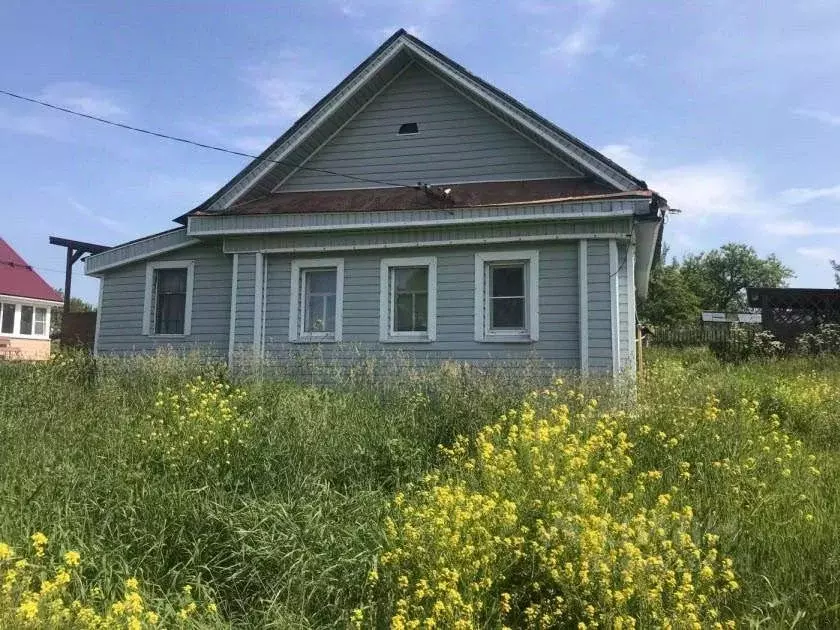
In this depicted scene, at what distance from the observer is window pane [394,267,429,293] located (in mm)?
11078

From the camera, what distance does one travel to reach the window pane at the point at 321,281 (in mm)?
11648

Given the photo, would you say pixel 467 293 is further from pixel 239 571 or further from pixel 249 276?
pixel 239 571

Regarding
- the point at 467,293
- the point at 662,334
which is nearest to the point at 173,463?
the point at 467,293

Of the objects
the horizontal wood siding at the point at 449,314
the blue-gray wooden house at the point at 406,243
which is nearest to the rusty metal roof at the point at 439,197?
the blue-gray wooden house at the point at 406,243

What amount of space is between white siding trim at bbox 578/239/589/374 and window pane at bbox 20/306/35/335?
103ft

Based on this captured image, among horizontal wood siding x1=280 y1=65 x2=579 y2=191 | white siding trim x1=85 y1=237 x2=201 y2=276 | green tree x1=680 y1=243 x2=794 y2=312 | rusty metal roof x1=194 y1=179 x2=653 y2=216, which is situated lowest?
white siding trim x1=85 y1=237 x2=201 y2=276

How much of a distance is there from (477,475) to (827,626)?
7.96 feet

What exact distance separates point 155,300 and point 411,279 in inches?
216

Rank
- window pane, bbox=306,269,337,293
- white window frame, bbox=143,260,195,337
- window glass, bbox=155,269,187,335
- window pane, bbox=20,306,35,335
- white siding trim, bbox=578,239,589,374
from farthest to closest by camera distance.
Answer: window pane, bbox=20,306,35,335
window glass, bbox=155,269,187,335
white window frame, bbox=143,260,195,337
window pane, bbox=306,269,337,293
white siding trim, bbox=578,239,589,374

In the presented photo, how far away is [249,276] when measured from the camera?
458 inches

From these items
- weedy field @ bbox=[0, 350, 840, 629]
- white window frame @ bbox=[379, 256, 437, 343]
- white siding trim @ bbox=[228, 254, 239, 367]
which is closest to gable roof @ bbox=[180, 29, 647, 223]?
white siding trim @ bbox=[228, 254, 239, 367]

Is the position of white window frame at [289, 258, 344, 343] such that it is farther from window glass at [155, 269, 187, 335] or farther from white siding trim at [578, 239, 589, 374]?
white siding trim at [578, 239, 589, 374]

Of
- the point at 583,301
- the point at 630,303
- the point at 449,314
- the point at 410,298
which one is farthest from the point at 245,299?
the point at 630,303

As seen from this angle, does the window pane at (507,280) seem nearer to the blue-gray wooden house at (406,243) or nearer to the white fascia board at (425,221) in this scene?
the blue-gray wooden house at (406,243)
